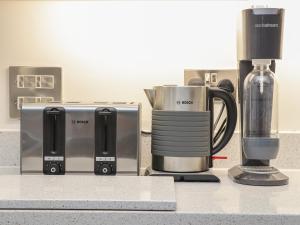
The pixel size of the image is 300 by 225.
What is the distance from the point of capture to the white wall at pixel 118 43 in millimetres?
1253

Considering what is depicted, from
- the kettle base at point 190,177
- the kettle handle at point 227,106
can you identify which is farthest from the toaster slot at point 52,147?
the kettle handle at point 227,106

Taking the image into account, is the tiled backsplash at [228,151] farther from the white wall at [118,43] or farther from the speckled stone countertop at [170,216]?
the speckled stone countertop at [170,216]

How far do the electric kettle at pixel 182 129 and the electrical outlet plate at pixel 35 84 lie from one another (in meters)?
0.34

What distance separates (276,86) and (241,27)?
0.16 meters

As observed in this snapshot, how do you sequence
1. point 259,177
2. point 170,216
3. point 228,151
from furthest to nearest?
point 228,151 < point 259,177 < point 170,216

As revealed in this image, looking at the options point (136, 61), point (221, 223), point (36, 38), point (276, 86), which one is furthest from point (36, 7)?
point (221, 223)

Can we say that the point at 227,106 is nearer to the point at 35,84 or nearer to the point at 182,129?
the point at 182,129

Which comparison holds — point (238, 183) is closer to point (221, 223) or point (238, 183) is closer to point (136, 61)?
point (221, 223)

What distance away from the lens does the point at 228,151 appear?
1229 mm

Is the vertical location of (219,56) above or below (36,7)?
below

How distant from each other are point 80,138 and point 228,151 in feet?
1.36

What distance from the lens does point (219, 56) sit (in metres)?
1.25

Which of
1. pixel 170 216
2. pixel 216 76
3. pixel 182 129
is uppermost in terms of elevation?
pixel 216 76

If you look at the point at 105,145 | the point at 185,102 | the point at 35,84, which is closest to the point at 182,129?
the point at 185,102
